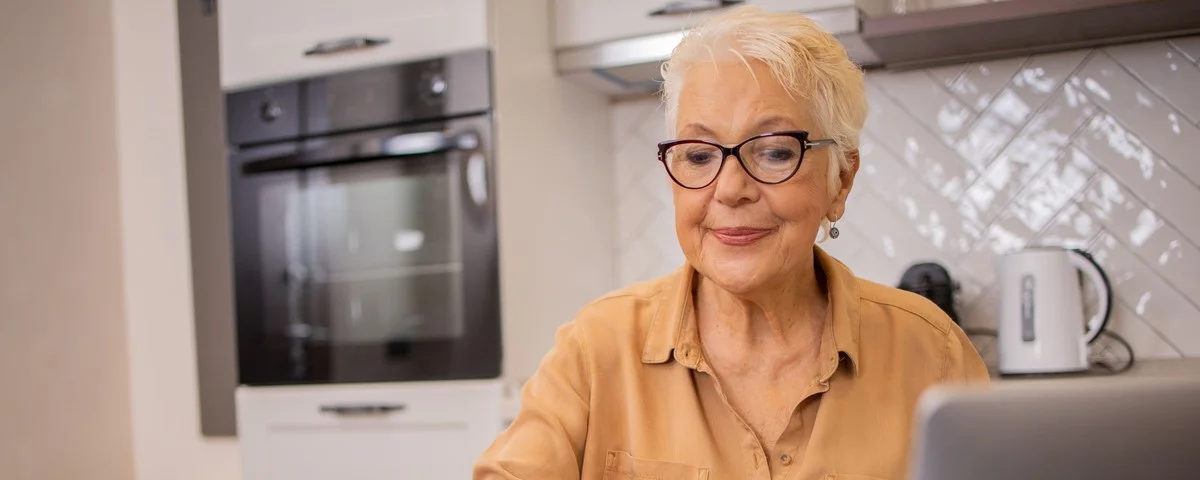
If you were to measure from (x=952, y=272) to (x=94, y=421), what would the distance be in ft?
6.38

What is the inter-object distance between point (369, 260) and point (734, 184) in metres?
1.27

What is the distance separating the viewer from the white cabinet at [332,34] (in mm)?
2090

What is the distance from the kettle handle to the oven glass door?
107cm

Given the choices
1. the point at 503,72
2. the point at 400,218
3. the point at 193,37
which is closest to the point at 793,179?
the point at 503,72

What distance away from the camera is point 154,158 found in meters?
2.53

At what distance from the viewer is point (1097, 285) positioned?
6.28 feet

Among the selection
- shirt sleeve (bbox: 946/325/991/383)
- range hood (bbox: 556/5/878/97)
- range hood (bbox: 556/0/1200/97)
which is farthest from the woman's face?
range hood (bbox: 556/5/878/97)

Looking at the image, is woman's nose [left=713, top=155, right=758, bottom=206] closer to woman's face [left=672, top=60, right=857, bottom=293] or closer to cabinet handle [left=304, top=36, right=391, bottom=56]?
woman's face [left=672, top=60, right=857, bottom=293]

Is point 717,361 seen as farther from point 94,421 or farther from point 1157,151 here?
point 94,421

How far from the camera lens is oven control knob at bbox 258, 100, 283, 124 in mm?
2279

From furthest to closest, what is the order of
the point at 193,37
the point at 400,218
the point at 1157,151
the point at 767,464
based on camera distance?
the point at 193,37 < the point at 400,218 < the point at 1157,151 < the point at 767,464

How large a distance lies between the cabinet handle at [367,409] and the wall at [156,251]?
43 cm

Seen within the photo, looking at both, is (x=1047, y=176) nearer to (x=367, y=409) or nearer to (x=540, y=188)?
(x=540, y=188)

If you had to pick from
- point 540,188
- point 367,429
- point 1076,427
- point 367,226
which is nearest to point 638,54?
point 540,188
